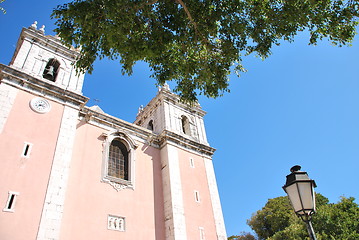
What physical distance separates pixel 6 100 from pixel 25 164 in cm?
305

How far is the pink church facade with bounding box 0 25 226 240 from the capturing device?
10445 millimetres

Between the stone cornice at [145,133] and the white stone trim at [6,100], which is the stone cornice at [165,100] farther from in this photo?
the white stone trim at [6,100]

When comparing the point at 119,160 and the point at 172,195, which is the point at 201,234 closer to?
the point at 172,195

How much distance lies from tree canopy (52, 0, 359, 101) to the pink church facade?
185 inches

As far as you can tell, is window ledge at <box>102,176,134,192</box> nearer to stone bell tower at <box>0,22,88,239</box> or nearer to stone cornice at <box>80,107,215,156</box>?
stone bell tower at <box>0,22,88,239</box>

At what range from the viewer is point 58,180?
36.7 ft

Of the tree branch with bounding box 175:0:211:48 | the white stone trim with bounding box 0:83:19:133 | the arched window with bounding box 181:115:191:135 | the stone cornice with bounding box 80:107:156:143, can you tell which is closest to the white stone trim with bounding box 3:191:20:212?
the white stone trim with bounding box 0:83:19:133

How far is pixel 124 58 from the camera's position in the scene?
9.36 metres

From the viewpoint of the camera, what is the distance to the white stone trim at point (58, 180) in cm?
1005

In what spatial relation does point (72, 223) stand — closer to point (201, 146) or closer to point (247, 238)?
point (201, 146)

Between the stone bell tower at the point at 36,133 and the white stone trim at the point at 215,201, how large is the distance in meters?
8.41

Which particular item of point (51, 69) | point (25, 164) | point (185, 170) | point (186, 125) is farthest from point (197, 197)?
point (51, 69)

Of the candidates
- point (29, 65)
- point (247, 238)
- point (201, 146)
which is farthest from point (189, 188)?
point (247, 238)

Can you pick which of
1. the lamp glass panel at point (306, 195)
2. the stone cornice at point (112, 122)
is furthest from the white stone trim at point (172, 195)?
the lamp glass panel at point (306, 195)
